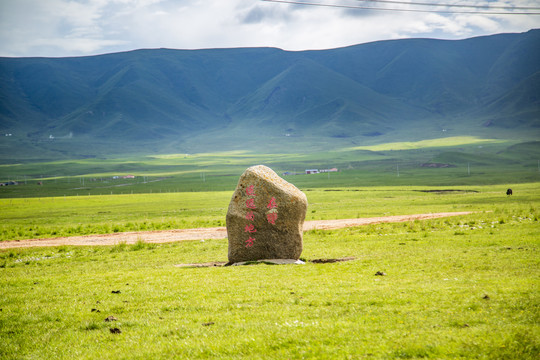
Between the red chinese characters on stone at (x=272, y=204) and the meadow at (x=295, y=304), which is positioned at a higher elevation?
the red chinese characters on stone at (x=272, y=204)

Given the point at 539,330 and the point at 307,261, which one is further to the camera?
the point at 307,261

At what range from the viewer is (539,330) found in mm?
10125

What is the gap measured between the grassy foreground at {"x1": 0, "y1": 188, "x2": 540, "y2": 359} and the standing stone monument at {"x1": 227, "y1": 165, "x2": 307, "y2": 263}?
2162mm

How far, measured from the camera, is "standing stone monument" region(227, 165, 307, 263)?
22359 millimetres

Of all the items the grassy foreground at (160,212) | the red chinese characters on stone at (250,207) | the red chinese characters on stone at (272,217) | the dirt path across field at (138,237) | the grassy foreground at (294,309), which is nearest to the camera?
the grassy foreground at (294,309)

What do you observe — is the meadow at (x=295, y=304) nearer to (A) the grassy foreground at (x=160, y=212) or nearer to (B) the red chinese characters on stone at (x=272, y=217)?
(B) the red chinese characters on stone at (x=272, y=217)

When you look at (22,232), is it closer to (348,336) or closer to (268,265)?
(268,265)

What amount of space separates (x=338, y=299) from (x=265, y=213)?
9109 millimetres

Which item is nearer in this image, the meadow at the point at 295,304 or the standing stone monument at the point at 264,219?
the meadow at the point at 295,304

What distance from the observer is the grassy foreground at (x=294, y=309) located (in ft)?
33.4

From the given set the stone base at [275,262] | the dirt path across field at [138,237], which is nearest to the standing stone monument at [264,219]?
the stone base at [275,262]

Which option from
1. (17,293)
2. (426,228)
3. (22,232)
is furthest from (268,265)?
(22,232)

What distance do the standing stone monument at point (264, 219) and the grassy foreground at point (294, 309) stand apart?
7.09 ft

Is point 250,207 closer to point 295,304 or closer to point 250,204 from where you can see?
point 250,204
